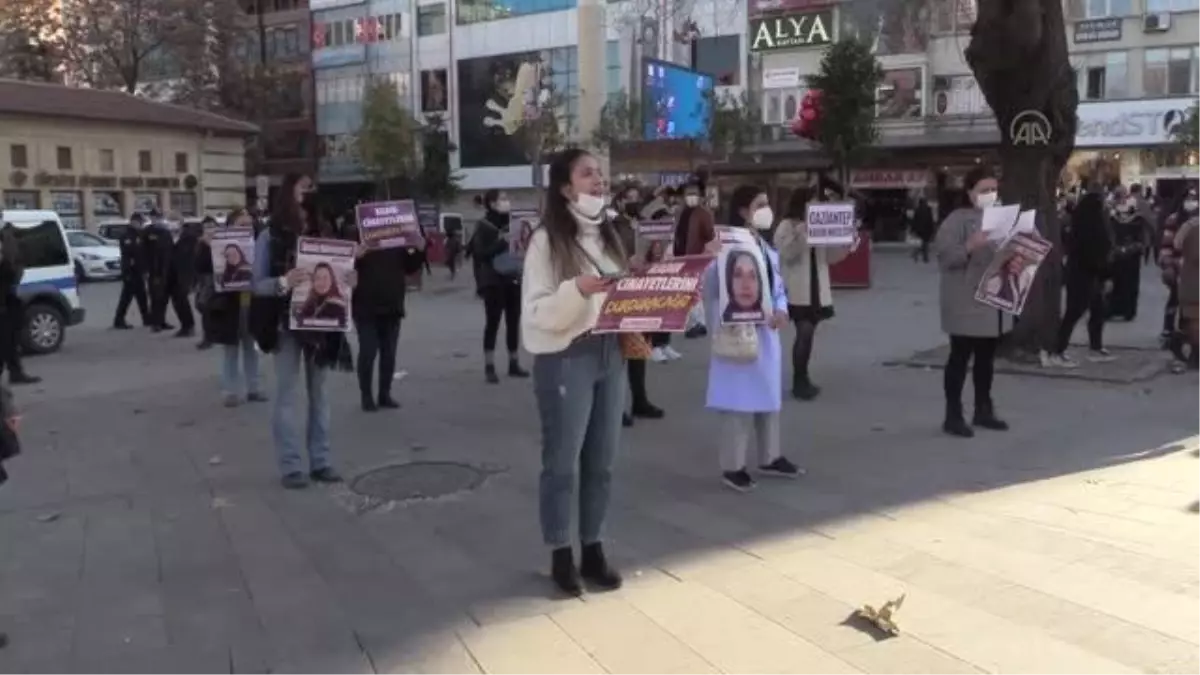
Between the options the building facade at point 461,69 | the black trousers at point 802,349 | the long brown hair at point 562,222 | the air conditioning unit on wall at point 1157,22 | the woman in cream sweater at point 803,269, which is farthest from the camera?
the building facade at point 461,69

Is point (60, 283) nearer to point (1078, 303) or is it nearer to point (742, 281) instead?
point (742, 281)

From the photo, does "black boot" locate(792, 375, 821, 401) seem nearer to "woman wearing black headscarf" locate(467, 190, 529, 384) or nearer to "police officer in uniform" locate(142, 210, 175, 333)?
"woman wearing black headscarf" locate(467, 190, 529, 384)

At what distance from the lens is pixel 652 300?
4637mm

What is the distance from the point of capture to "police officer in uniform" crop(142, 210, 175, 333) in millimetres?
17297

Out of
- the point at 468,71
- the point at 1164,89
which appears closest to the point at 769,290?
the point at 1164,89

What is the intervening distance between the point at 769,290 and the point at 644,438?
81.6 inches

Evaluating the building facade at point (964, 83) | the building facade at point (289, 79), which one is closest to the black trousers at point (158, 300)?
the building facade at point (964, 83)

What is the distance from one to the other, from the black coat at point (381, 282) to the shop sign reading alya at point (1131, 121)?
38357 mm

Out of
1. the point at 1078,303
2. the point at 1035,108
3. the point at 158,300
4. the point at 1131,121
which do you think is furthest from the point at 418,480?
the point at 1131,121

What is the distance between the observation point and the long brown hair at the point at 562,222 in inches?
187

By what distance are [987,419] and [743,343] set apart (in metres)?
2.70

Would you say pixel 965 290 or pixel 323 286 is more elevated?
pixel 323 286

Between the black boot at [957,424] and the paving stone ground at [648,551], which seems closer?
the paving stone ground at [648,551]

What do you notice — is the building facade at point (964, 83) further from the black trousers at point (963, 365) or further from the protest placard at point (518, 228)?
the black trousers at point (963, 365)
